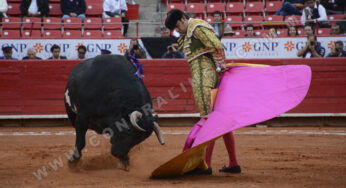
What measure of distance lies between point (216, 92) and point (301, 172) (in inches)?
41.0

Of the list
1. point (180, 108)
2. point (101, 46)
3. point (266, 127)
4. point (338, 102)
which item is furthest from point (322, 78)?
point (101, 46)

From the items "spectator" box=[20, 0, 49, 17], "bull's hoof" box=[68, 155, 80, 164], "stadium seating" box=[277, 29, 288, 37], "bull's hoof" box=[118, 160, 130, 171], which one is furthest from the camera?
"spectator" box=[20, 0, 49, 17]

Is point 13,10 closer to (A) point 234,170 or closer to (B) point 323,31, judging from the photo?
(B) point 323,31

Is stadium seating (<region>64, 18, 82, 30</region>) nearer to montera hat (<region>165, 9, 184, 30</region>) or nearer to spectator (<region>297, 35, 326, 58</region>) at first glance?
spectator (<region>297, 35, 326, 58</region>)

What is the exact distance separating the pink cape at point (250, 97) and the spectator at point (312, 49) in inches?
191

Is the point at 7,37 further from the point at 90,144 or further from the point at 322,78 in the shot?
the point at 322,78

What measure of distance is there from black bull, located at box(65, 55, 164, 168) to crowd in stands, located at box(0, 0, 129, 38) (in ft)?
16.5

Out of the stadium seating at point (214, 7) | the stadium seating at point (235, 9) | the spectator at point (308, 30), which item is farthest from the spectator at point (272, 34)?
the stadium seating at point (214, 7)

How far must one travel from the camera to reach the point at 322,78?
859cm

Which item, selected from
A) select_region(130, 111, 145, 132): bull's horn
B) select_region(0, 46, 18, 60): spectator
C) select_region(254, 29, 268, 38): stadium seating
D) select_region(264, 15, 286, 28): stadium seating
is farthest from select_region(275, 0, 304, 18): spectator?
select_region(130, 111, 145, 132): bull's horn

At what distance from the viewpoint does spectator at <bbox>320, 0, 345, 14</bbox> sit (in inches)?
409

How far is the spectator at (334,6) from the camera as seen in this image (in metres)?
10.4

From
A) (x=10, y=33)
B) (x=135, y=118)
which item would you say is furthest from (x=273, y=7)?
(x=135, y=118)

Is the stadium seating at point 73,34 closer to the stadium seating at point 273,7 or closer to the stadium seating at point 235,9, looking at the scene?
the stadium seating at point 235,9
